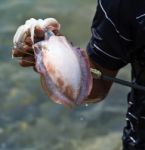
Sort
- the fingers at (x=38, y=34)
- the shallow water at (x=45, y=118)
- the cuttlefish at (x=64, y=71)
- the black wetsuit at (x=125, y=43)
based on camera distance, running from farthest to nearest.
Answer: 1. the shallow water at (x=45, y=118)
2. the black wetsuit at (x=125, y=43)
3. the fingers at (x=38, y=34)
4. the cuttlefish at (x=64, y=71)

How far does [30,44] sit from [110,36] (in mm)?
453

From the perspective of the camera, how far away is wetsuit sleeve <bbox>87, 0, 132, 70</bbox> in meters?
2.44

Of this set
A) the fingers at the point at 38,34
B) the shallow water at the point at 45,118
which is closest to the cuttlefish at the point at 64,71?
the fingers at the point at 38,34

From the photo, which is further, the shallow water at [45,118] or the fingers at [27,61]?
the shallow water at [45,118]

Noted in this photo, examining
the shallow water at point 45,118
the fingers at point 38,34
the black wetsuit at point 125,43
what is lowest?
the shallow water at point 45,118

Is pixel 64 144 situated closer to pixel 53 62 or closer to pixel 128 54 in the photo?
pixel 128 54

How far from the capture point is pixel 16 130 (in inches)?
197

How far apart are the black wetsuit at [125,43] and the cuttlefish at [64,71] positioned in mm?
416

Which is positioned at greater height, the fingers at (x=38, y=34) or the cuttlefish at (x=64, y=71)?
the fingers at (x=38, y=34)

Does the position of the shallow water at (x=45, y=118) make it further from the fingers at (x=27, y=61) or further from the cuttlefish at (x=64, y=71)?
the cuttlefish at (x=64, y=71)

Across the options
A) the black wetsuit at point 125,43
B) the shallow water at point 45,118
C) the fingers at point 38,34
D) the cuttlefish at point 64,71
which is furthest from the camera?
the shallow water at point 45,118

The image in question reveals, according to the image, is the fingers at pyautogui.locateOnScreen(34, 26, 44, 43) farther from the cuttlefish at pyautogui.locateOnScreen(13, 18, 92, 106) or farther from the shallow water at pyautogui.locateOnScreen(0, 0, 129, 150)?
the shallow water at pyautogui.locateOnScreen(0, 0, 129, 150)

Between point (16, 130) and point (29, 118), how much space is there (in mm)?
192

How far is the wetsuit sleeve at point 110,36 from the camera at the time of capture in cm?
244
